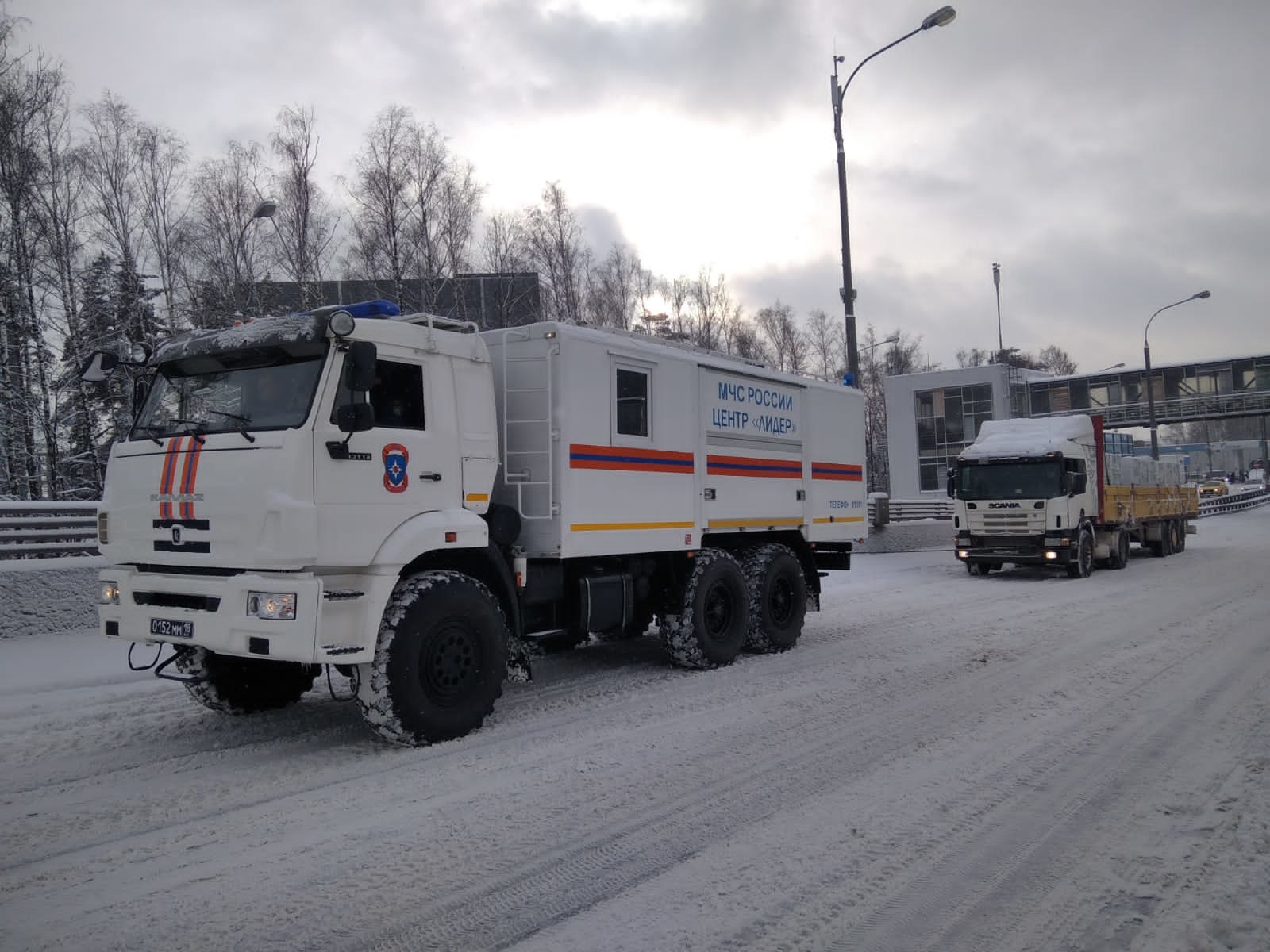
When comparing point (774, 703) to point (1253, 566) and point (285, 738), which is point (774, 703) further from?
point (1253, 566)

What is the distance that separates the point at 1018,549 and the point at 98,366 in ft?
54.8

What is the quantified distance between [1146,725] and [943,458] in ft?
181

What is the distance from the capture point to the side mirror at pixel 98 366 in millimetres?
6559

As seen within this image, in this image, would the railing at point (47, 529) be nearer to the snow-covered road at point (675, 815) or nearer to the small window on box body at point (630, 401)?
the snow-covered road at point (675, 815)

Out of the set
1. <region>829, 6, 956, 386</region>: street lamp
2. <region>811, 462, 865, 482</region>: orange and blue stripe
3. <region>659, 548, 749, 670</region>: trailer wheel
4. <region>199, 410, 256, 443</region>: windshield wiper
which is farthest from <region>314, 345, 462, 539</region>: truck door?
<region>829, 6, 956, 386</region>: street lamp

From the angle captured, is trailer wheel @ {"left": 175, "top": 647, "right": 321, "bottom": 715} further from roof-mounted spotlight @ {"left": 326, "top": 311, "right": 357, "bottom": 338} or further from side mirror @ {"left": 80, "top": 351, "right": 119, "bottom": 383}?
roof-mounted spotlight @ {"left": 326, "top": 311, "right": 357, "bottom": 338}

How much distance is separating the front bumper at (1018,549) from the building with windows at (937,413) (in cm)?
3979

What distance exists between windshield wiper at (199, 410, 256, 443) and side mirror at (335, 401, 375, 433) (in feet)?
1.86

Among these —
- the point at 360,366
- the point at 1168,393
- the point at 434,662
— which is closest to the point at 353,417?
the point at 360,366

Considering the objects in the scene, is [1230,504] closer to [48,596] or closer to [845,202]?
[845,202]

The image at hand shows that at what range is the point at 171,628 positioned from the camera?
6.00 metres

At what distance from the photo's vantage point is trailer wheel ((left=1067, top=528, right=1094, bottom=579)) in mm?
17922

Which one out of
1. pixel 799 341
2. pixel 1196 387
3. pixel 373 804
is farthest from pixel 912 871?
pixel 1196 387

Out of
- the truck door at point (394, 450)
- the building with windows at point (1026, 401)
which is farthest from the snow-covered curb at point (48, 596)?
the building with windows at point (1026, 401)
